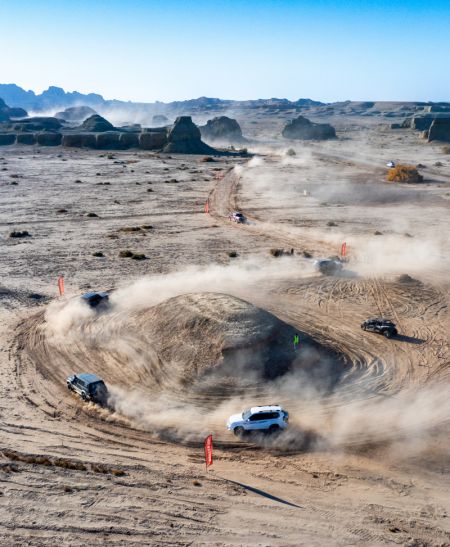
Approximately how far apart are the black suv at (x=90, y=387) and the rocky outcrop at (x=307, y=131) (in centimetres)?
15911

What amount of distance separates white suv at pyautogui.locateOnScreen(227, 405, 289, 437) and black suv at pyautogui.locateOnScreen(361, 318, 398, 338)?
11753 millimetres

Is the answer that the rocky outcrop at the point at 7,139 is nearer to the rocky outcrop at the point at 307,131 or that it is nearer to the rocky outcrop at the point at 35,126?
the rocky outcrop at the point at 35,126

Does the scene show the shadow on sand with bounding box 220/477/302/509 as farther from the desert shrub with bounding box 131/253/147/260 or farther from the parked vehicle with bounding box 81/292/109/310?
the desert shrub with bounding box 131/253/147/260

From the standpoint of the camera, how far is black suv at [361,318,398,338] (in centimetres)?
3148

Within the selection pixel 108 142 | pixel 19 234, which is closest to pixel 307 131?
pixel 108 142

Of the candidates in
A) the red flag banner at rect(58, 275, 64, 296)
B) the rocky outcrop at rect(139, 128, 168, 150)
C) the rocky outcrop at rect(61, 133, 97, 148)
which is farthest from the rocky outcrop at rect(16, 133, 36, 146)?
the red flag banner at rect(58, 275, 64, 296)

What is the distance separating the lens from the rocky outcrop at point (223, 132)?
170125mm

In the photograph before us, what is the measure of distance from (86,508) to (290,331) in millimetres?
15090

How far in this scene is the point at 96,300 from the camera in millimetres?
35031

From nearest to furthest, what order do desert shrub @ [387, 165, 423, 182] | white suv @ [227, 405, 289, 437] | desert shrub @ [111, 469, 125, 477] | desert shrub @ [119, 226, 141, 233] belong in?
desert shrub @ [111, 469, 125, 477] < white suv @ [227, 405, 289, 437] < desert shrub @ [119, 226, 141, 233] < desert shrub @ [387, 165, 423, 182]

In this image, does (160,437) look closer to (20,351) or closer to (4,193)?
(20,351)

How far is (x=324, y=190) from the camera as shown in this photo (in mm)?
80562

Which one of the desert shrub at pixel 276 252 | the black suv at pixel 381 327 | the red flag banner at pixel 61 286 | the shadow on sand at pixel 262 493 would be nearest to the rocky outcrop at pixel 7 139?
the red flag banner at pixel 61 286

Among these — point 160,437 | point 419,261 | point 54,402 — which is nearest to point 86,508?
point 160,437
